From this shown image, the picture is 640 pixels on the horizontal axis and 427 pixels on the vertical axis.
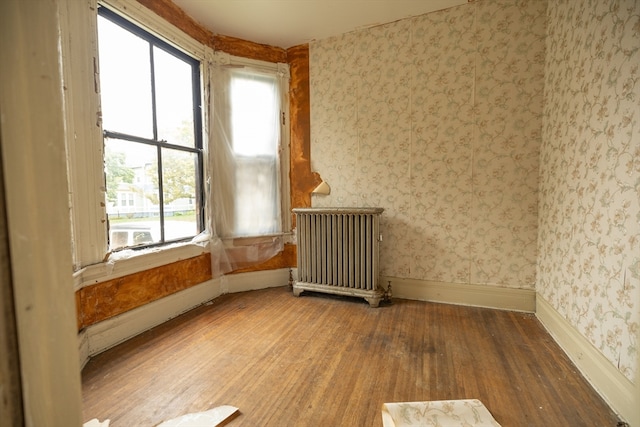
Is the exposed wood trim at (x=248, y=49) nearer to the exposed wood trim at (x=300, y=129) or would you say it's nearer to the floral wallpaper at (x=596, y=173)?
the exposed wood trim at (x=300, y=129)

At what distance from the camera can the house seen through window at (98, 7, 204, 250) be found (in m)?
2.04

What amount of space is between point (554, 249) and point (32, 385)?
107 inches

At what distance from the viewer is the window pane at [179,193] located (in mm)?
2504

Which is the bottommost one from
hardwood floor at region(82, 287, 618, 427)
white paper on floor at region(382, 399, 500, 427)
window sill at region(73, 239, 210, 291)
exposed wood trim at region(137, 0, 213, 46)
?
hardwood floor at region(82, 287, 618, 427)

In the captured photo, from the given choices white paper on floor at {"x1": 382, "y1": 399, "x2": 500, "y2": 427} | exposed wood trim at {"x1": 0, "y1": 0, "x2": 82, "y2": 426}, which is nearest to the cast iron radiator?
white paper on floor at {"x1": 382, "y1": 399, "x2": 500, "y2": 427}

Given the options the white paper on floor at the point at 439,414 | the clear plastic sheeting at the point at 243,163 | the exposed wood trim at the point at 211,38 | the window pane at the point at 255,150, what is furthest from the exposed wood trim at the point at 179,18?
the white paper on floor at the point at 439,414

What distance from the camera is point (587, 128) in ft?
5.54

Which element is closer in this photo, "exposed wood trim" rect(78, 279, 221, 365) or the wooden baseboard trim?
"exposed wood trim" rect(78, 279, 221, 365)

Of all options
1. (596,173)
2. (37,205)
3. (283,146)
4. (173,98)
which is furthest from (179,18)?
(596,173)

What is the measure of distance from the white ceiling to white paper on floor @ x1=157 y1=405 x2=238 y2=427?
2921 mm

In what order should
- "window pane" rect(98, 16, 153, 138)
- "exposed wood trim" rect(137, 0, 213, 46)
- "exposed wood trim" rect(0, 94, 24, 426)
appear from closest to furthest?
1. "exposed wood trim" rect(0, 94, 24, 426)
2. "window pane" rect(98, 16, 153, 138)
3. "exposed wood trim" rect(137, 0, 213, 46)

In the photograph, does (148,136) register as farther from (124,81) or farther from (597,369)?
(597,369)

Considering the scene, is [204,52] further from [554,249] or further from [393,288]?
[554,249]

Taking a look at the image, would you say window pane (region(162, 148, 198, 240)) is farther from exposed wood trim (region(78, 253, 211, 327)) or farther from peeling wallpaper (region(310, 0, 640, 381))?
peeling wallpaper (region(310, 0, 640, 381))
